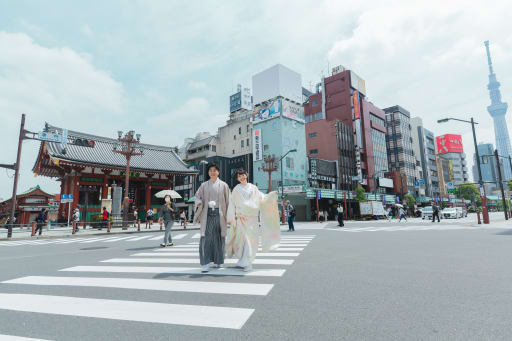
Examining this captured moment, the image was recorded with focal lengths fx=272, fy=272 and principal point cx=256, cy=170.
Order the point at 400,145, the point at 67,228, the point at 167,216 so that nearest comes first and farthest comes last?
the point at 167,216, the point at 67,228, the point at 400,145

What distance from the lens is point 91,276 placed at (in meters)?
4.58

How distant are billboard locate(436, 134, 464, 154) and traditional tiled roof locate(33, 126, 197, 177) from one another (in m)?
83.3

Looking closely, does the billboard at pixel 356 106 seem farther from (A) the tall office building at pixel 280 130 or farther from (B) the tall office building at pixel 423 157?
(B) the tall office building at pixel 423 157

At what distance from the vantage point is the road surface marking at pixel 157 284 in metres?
3.55

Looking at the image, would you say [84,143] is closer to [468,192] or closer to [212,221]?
[212,221]

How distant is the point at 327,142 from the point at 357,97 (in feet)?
39.6

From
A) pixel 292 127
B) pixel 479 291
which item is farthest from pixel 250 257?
pixel 292 127

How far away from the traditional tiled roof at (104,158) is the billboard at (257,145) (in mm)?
16150

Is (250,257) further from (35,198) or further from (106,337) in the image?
(35,198)

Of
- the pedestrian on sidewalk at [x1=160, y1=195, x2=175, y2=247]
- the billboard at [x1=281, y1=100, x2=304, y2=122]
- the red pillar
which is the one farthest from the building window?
the pedestrian on sidewalk at [x1=160, y1=195, x2=175, y2=247]

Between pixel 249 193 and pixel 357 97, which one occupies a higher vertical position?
pixel 357 97

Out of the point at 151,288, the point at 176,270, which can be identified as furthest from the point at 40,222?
the point at 151,288

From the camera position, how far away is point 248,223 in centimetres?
495

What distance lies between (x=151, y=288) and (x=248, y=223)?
190 cm
